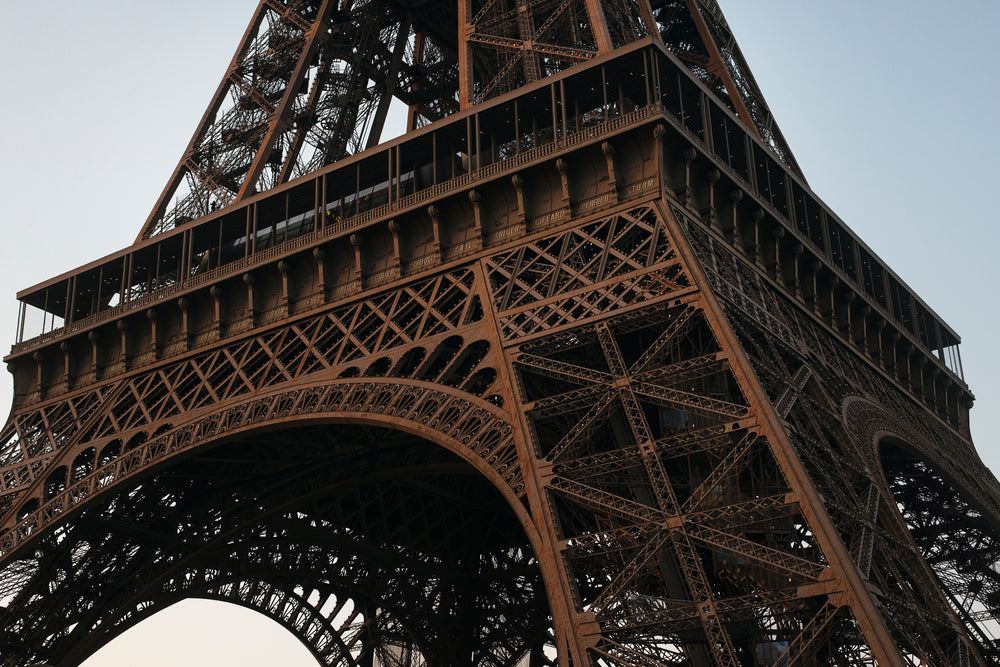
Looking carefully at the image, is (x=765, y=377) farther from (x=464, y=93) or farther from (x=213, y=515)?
(x=213, y=515)

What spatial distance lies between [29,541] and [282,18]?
16.6 meters

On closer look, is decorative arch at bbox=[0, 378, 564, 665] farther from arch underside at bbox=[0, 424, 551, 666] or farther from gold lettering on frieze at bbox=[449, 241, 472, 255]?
gold lettering on frieze at bbox=[449, 241, 472, 255]

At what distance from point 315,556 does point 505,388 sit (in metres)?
15.8

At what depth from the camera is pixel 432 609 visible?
33906 mm

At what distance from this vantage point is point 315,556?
32.6 metres

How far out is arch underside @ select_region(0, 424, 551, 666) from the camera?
26047mm

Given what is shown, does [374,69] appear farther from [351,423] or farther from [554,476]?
[554,476]

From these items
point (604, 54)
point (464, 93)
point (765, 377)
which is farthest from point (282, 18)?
point (765, 377)

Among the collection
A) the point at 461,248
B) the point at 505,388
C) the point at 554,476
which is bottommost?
the point at 554,476

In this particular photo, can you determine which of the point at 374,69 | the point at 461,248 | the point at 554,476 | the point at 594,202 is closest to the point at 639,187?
the point at 594,202

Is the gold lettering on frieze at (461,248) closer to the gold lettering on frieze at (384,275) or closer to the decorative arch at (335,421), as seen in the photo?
the gold lettering on frieze at (384,275)

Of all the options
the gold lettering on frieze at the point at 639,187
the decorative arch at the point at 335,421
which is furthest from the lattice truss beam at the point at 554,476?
the gold lettering on frieze at the point at 639,187

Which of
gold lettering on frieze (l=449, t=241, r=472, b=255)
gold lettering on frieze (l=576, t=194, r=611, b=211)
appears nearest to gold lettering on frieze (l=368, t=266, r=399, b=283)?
gold lettering on frieze (l=449, t=241, r=472, b=255)

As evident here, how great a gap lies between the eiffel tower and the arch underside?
98 mm
